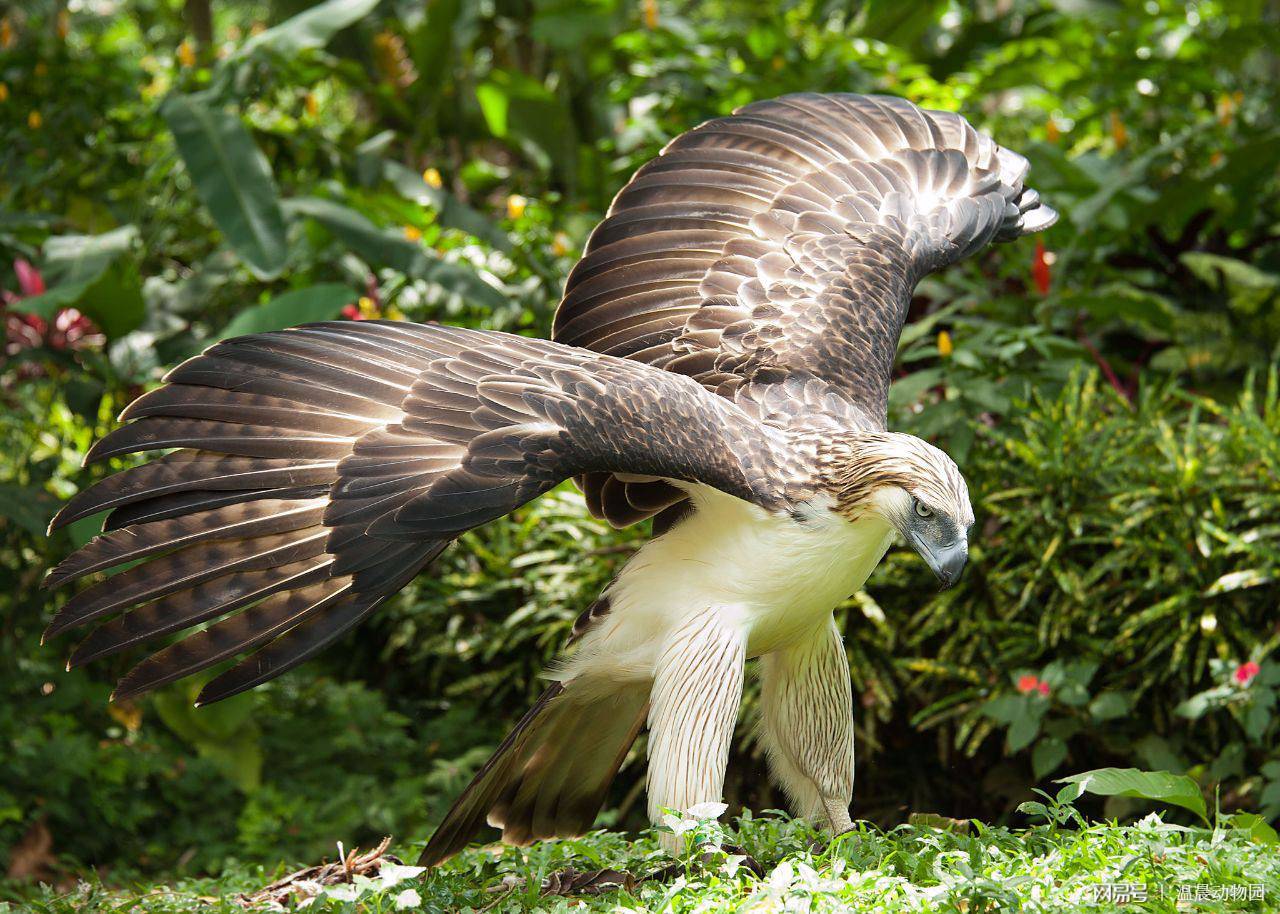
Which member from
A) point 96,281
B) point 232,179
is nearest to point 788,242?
point 232,179

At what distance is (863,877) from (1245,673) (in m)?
2.23

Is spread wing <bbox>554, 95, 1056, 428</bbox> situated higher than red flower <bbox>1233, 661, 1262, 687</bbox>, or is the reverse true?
spread wing <bbox>554, 95, 1056, 428</bbox>

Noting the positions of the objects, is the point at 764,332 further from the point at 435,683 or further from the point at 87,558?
the point at 435,683

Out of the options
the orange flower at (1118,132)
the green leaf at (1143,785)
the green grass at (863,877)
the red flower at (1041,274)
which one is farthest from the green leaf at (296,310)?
the orange flower at (1118,132)

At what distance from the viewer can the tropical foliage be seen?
16.9 ft

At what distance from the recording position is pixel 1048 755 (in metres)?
4.94

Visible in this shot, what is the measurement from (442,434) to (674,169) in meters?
1.85

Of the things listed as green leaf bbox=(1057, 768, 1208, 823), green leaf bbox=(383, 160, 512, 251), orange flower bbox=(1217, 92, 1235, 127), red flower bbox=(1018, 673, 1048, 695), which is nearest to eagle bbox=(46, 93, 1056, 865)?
green leaf bbox=(1057, 768, 1208, 823)

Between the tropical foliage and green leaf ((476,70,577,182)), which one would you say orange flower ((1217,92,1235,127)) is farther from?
green leaf ((476,70,577,182))

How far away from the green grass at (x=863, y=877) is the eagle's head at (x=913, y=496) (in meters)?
0.68

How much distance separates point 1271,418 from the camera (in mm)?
5395

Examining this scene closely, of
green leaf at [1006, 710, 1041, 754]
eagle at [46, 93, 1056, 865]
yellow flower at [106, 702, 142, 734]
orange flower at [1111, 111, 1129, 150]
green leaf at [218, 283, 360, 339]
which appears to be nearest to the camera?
eagle at [46, 93, 1056, 865]

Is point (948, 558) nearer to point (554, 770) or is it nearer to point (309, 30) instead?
point (554, 770)

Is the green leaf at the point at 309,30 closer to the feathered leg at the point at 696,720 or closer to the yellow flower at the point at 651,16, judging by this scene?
the yellow flower at the point at 651,16
